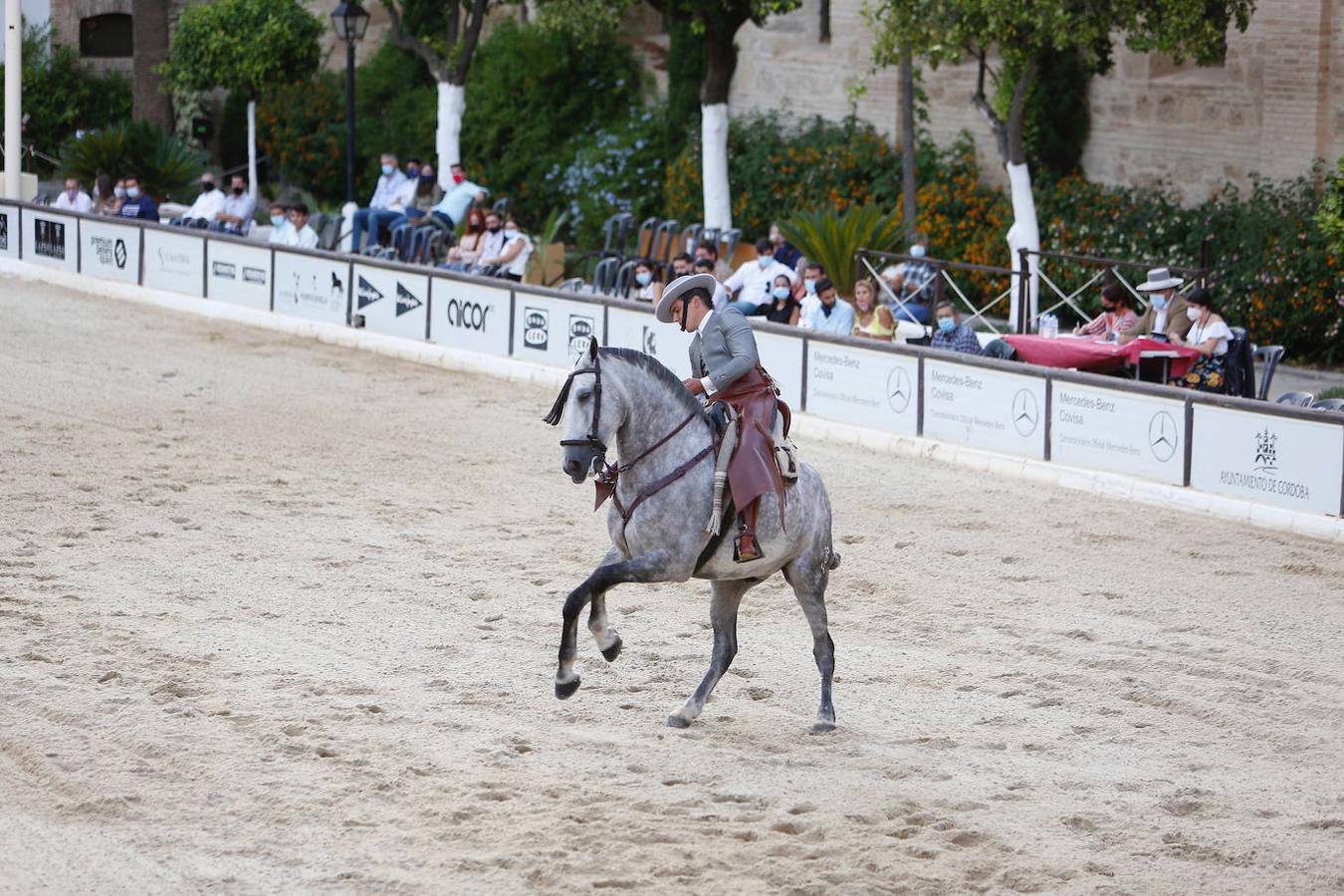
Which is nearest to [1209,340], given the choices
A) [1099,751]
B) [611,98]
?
[1099,751]

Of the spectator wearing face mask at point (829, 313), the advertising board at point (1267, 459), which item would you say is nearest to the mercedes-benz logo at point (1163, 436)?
the advertising board at point (1267, 459)

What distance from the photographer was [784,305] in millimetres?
20438

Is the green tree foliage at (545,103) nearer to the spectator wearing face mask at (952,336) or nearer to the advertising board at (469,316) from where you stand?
the advertising board at (469,316)

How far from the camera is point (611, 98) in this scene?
113 ft

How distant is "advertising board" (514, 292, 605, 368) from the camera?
2022 centimetres

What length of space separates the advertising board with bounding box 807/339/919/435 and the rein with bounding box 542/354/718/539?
8.11 metres

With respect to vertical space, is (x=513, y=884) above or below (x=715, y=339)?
below

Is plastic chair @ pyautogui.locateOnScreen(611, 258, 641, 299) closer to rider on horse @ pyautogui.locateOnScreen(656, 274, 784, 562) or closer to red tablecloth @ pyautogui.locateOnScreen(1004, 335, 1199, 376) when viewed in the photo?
red tablecloth @ pyautogui.locateOnScreen(1004, 335, 1199, 376)

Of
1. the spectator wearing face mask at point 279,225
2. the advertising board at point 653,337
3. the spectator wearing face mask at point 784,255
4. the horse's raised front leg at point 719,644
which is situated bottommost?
the horse's raised front leg at point 719,644

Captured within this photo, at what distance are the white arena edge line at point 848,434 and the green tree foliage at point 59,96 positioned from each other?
48.1ft

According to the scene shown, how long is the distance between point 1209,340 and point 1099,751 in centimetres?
767

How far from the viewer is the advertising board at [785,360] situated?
60.5 ft

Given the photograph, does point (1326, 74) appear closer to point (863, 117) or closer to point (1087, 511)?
point (863, 117)

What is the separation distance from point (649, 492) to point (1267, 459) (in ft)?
23.5
